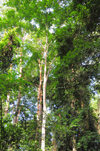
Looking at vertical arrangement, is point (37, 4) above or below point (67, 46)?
above

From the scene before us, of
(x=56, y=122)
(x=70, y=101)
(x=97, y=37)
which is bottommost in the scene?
(x=56, y=122)

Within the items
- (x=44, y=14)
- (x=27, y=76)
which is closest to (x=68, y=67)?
(x=44, y=14)

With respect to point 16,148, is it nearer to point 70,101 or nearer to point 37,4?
point 70,101

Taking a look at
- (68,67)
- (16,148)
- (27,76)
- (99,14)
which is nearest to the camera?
(16,148)

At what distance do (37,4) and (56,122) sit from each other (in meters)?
9.67

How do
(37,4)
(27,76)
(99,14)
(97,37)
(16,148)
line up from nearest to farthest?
(16,148), (99,14), (97,37), (37,4), (27,76)

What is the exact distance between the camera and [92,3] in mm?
6266

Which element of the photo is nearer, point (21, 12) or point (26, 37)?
point (21, 12)

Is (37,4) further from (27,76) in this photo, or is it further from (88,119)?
(88,119)

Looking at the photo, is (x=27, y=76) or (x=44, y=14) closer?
(x=44, y=14)

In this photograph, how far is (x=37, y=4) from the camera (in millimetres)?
10688

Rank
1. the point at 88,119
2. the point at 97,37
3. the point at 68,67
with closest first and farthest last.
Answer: the point at 97,37, the point at 88,119, the point at 68,67

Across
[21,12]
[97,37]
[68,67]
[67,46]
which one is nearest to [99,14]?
[97,37]

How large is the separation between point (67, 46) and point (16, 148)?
7210 mm
